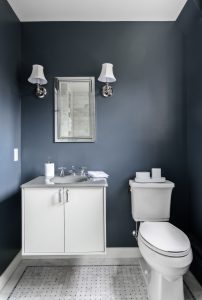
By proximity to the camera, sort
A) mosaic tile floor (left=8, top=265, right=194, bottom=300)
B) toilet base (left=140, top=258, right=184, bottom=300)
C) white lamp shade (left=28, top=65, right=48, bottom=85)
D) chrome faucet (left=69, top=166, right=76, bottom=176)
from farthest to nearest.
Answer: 1. chrome faucet (left=69, top=166, right=76, bottom=176)
2. white lamp shade (left=28, top=65, right=48, bottom=85)
3. mosaic tile floor (left=8, top=265, right=194, bottom=300)
4. toilet base (left=140, top=258, right=184, bottom=300)

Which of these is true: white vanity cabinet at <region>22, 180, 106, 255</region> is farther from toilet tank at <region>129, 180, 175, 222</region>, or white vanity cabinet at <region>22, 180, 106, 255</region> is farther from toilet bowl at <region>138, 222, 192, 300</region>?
toilet tank at <region>129, 180, 175, 222</region>

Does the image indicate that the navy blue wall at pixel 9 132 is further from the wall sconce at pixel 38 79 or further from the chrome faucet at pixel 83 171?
the chrome faucet at pixel 83 171

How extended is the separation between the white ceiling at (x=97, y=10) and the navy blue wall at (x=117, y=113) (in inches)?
2.5

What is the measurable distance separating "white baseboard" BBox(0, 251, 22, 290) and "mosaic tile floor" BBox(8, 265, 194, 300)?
105 mm

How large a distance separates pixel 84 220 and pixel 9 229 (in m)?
0.72

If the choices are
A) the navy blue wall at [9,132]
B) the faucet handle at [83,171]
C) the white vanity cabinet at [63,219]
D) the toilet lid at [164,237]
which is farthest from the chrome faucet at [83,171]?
the toilet lid at [164,237]

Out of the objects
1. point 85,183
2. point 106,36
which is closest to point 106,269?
point 85,183

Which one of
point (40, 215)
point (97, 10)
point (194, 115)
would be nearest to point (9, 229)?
point (40, 215)

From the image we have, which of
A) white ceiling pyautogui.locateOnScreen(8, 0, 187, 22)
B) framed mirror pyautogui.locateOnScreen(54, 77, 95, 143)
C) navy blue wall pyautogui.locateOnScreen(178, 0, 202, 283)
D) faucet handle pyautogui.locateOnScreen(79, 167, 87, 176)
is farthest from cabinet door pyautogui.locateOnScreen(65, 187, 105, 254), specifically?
white ceiling pyautogui.locateOnScreen(8, 0, 187, 22)

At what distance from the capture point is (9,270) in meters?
1.96

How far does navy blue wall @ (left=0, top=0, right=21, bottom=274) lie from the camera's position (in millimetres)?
1856

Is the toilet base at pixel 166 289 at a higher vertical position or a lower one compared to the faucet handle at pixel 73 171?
lower

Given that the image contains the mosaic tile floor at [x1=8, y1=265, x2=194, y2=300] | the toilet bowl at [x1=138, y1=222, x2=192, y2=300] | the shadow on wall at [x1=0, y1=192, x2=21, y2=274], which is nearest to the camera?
the toilet bowl at [x1=138, y1=222, x2=192, y2=300]

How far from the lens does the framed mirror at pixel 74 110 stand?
2262 millimetres
